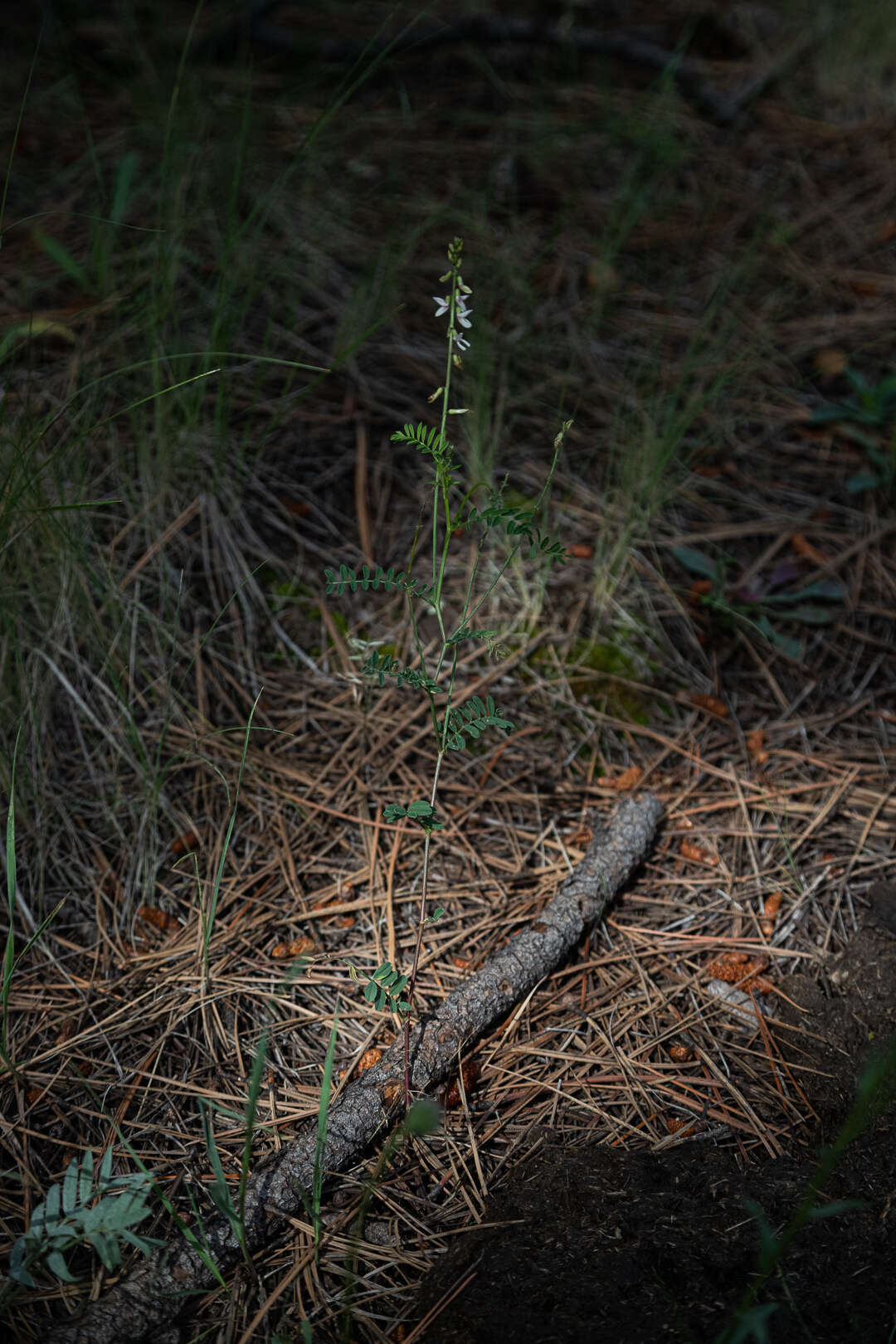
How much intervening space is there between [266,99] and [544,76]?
1.27m

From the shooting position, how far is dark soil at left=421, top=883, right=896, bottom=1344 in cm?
123

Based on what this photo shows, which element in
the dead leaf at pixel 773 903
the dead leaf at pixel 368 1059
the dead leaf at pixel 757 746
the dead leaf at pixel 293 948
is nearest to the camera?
the dead leaf at pixel 368 1059

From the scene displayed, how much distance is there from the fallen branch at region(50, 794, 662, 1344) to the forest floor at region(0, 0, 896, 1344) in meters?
0.05

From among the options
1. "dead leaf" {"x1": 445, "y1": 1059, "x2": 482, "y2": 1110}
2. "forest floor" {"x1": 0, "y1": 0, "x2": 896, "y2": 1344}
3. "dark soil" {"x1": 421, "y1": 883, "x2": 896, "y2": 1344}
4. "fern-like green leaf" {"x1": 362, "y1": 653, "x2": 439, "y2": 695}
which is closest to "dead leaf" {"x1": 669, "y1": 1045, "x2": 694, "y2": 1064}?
"forest floor" {"x1": 0, "y1": 0, "x2": 896, "y2": 1344}

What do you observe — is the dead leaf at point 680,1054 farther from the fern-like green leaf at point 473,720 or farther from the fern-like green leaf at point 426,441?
the fern-like green leaf at point 426,441

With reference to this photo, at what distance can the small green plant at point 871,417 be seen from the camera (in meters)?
2.69

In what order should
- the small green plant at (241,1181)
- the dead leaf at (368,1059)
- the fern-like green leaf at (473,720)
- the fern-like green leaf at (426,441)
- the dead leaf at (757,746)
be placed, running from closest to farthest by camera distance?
the small green plant at (241,1181), the fern-like green leaf at (426,441), the fern-like green leaf at (473,720), the dead leaf at (368,1059), the dead leaf at (757,746)

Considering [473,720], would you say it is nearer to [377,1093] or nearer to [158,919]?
[377,1093]

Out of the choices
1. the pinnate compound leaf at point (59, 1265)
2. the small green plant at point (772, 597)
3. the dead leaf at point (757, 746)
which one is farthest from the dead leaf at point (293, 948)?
the small green plant at point (772, 597)

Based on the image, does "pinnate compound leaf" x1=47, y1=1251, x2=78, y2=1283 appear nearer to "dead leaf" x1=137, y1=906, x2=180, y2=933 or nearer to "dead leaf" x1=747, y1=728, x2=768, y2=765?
"dead leaf" x1=137, y1=906, x2=180, y2=933

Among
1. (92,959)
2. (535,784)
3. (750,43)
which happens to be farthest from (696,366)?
(750,43)

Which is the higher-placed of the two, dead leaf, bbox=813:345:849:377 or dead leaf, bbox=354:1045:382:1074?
dead leaf, bbox=813:345:849:377

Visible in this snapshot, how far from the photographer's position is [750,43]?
4.43 metres

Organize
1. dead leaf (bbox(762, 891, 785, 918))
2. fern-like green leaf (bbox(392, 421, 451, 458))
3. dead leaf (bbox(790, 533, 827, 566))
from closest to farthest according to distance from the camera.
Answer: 1. fern-like green leaf (bbox(392, 421, 451, 458))
2. dead leaf (bbox(762, 891, 785, 918))
3. dead leaf (bbox(790, 533, 827, 566))
